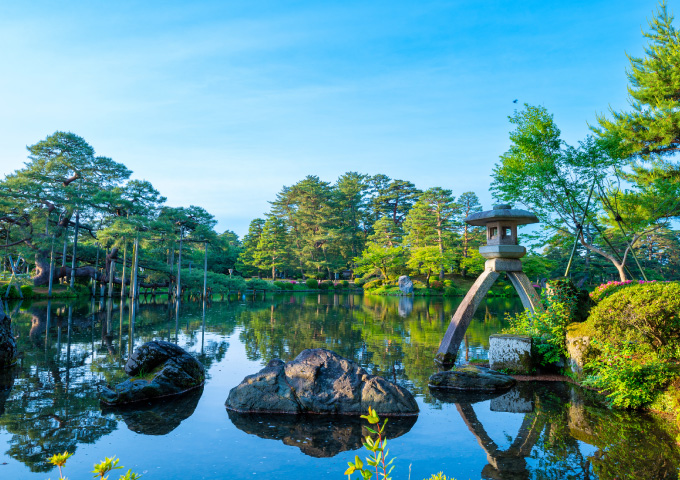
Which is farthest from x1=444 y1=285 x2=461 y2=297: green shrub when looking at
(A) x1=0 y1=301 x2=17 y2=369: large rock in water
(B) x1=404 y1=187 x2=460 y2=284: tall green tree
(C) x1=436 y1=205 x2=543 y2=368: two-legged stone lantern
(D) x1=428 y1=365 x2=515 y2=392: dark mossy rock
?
(A) x1=0 y1=301 x2=17 y2=369: large rock in water

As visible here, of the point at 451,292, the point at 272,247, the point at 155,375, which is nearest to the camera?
the point at 155,375

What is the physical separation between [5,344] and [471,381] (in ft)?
31.5

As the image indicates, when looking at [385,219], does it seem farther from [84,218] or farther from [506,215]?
[506,215]

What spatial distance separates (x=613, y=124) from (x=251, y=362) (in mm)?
19071

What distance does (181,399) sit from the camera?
727 centimetres

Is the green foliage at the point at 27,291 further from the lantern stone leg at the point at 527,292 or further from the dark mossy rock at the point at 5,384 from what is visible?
the lantern stone leg at the point at 527,292

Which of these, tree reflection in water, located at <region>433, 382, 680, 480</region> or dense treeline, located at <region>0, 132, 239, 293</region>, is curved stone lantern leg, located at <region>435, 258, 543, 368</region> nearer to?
tree reflection in water, located at <region>433, 382, 680, 480</region>

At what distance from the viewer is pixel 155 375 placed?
745 cm

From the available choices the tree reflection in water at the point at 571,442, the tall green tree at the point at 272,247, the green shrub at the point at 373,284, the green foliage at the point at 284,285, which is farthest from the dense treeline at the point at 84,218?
the tree reflection in water at the point at 571,442

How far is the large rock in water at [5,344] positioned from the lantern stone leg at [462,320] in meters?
9.39

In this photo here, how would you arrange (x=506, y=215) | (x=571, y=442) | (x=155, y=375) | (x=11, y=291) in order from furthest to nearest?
1. (x=11, y=291)
2. (x=506, y=215)
3. (x=155, y=375)
4. (x=571, y=442)

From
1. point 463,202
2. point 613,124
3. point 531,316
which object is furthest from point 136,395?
point 463,202

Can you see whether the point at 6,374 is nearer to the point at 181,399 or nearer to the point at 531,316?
the point at 181,399

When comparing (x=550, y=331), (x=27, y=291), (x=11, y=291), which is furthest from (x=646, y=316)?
(x=27, y=291)
